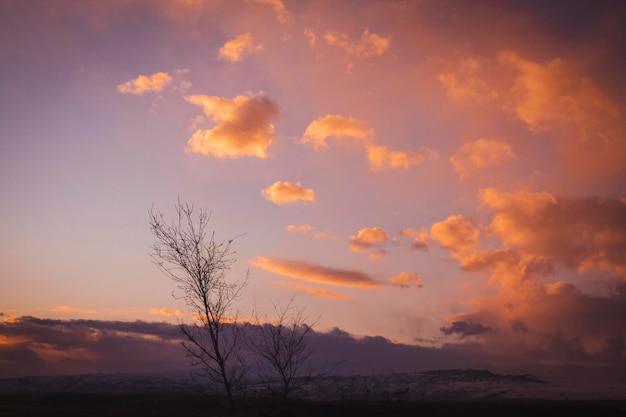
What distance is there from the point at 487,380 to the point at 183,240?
7353 inches

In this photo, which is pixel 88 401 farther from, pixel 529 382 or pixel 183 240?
pixel 529 382

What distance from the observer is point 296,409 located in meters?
25.5

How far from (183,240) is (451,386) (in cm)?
16332

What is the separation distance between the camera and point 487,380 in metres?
176

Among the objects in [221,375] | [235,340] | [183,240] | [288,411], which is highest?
[183,240]

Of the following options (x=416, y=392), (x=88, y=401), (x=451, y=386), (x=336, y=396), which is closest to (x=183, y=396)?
(x=88, y=401)

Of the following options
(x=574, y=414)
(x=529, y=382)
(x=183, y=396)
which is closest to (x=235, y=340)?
(x=574, y=414)

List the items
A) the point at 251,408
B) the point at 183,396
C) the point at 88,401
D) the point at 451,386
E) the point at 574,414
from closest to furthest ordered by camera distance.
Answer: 1. the point at 251,408
2. the point at 574,414
3. the point at 88,401
4. the point at 183,396
5. the point at 451,386

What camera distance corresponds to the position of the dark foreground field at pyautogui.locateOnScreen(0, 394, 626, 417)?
64.1 ft

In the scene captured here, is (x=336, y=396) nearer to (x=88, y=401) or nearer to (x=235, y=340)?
(x=88, y=401)

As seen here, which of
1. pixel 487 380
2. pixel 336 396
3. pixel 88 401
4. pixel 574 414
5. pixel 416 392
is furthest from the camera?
pixel 487 380

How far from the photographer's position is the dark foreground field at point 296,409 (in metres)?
19.5

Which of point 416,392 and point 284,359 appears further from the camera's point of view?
point 416,392

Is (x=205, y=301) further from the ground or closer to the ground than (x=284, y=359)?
further from the ground
